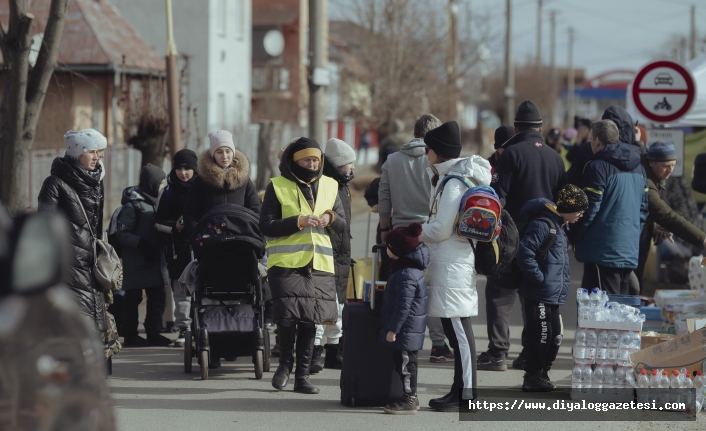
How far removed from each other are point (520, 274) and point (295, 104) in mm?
30280

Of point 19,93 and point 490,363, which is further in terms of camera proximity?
point 19,93

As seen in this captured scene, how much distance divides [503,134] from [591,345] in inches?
104

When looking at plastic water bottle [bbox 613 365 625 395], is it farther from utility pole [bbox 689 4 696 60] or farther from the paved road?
utility pole [bbox 689 4 696 60]

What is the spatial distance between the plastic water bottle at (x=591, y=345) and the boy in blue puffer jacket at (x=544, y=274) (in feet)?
0.95

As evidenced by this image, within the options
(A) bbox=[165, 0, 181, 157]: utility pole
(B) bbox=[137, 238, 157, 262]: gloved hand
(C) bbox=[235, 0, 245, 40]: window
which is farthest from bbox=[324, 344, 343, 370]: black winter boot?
(C) bbox=[235, 0, 245, 40]: window

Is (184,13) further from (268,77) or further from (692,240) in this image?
(692,240)

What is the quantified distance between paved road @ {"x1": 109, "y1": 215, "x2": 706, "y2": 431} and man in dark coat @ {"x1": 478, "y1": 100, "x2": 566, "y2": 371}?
0.24 m

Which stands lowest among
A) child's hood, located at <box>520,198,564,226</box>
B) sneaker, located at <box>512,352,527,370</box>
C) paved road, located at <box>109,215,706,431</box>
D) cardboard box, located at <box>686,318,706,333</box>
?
paved road, located at <box>109,215,706,431</box>

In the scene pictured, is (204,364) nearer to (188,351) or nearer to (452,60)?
(188,351)

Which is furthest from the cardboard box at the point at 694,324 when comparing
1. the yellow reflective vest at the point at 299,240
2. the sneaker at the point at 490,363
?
the yellow reflective vest at the point at 299,240

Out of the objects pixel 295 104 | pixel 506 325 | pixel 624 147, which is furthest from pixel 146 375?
pixel 295 104

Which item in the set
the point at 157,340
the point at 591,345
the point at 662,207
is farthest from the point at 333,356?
the point at 662,207

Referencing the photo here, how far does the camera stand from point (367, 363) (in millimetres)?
6645

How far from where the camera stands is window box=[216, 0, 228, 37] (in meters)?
35.0
